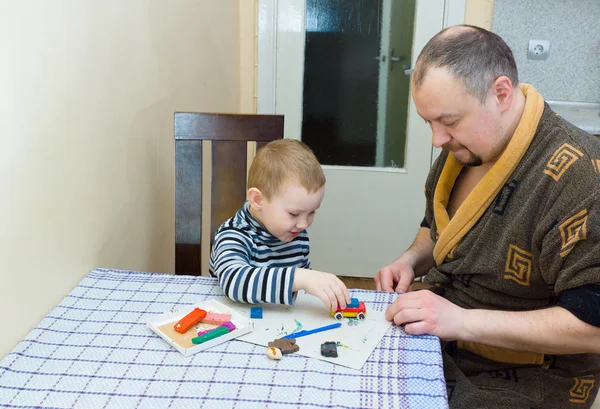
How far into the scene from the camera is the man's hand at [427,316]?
1060mm

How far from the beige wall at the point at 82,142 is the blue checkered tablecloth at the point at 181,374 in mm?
127

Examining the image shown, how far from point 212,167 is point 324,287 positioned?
617 mm

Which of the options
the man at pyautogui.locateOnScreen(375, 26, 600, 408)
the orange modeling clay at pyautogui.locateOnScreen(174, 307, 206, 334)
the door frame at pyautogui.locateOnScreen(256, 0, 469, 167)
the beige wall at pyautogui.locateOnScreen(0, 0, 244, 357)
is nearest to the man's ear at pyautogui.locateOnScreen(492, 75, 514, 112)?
the man at pyautogui.locateOnScreen(375, 26, 600, 408)

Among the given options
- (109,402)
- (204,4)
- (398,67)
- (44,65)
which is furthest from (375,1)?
(109,402)

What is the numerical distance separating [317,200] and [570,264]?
0.51m

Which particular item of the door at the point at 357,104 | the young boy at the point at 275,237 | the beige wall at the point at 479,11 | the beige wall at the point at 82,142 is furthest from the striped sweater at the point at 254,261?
the beige wall at the point at 479,11

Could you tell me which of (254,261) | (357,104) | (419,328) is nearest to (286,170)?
(254,261)

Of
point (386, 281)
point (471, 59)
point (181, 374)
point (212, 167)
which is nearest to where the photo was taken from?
point (181, 374)

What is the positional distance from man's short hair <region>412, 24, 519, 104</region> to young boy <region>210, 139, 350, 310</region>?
0.31 m

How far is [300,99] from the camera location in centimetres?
292

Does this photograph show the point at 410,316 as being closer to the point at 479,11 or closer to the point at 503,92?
the point at 503,92

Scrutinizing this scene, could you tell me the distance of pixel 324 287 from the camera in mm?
1106

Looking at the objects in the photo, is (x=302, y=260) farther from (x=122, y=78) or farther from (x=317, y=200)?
(x=122, y=78)

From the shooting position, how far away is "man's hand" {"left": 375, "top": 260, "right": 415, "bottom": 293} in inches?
56.2
